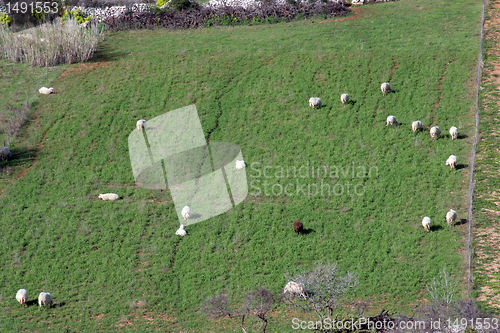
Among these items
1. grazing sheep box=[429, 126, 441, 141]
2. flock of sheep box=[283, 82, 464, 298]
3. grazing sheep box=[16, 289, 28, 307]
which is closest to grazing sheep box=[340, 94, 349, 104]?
flock of sheep box=[283, 82, 464, 298]

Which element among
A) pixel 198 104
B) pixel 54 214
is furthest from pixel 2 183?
pixel 198 104

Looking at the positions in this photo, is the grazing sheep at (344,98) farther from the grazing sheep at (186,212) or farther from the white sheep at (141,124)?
the grazing sheep at (186,212)

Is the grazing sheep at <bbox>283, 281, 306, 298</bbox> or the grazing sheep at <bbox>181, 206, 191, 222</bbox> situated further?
the grazing sheep at <bbox>181, 206, 191, 222</bbox>

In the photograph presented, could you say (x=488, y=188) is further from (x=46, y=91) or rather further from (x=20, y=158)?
(x=46, y=91)

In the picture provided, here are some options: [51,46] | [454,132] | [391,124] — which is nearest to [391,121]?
[391,124]

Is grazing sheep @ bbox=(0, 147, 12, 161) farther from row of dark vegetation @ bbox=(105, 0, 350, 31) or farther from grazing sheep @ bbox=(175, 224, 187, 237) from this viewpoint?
row of dark vegetation @ bbox=(105, 0, 350, 31)

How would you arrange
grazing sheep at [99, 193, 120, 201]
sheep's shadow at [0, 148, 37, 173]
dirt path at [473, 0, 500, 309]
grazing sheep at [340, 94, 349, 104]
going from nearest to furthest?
1. dirt path at [473, 0, 500, 309]
2. grazing sheep at [99, 193, 120, 201]
3. sheep's shadow at [0, 148, 37, 173]
4. grazing sheep at [340, 94, 349, 104]
